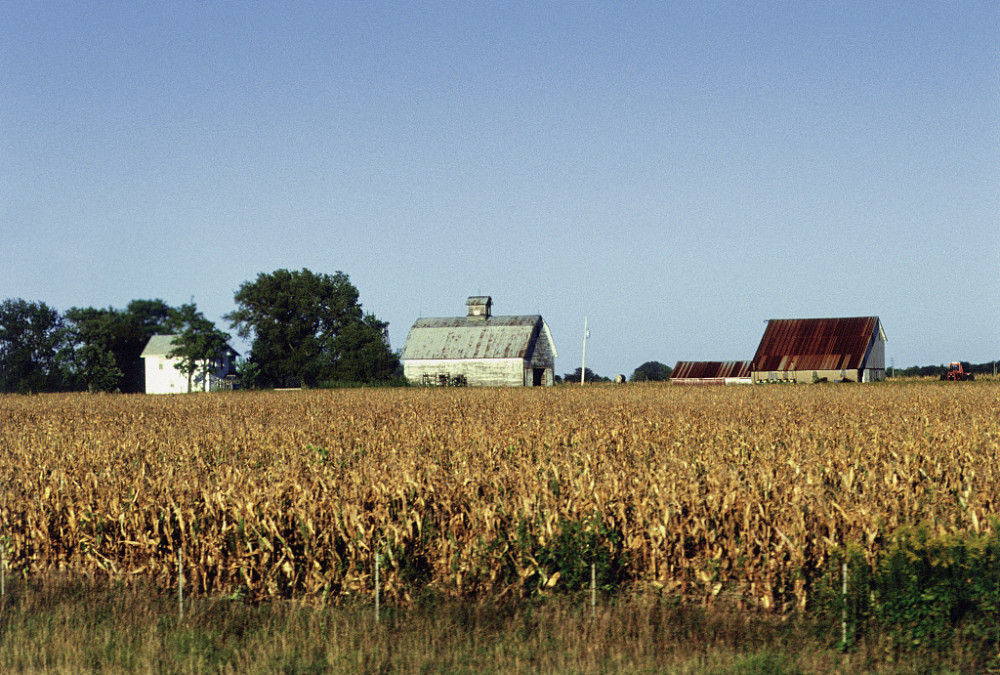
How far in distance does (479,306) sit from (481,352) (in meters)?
9.23

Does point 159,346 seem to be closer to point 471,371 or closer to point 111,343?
point 111,343

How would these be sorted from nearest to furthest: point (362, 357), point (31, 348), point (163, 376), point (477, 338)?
point (477, 338) → point (362, 357) → point (163, 376) → point (31, 348)

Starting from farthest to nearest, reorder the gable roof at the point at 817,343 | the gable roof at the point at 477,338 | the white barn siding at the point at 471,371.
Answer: the gable roof at the point at 477,338, the white barn siding at the point at 471,371, the gable roof at the point at 817,343

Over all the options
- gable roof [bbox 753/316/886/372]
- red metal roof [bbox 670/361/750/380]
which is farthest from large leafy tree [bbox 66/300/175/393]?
gable roof [bbox 753/316/886/372]

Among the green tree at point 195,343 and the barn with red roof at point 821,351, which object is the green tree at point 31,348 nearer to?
the green tree at point 195,343

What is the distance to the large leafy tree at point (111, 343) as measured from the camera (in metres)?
98.8

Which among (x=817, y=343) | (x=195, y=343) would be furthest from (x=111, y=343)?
(x=817, y=343)

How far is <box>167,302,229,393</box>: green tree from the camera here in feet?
310

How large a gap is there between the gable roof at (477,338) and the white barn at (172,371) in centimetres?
2790

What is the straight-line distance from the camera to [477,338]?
251ft

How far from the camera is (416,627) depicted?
947cm

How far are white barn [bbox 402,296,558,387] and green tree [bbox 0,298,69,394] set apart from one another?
1827 inches

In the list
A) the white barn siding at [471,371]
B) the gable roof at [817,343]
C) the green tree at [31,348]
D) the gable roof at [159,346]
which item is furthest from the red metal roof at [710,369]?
the green tree at [31,348]

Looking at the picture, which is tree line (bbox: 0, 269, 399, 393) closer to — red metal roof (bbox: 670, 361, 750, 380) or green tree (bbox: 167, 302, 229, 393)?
green tree (bbox: 167, 302, 229, 393)
